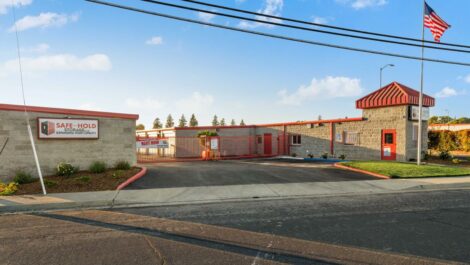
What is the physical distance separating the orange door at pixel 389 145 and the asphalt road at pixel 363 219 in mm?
11714

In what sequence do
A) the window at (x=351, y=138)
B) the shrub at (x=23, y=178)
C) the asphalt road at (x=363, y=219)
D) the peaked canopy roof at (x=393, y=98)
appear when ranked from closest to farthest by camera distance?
1. the asphalt road at (x=363, y=219)
2. the shrub at (x=23, y=178)
3. the peaked canopy roof at (x=393, y=98)
4. the window at (x=351, y=138)

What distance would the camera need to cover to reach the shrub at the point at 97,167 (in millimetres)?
13281

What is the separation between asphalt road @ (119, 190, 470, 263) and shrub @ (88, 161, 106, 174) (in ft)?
19.7

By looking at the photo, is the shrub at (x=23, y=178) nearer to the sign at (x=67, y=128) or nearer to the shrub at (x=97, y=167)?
the sign at (x=67, y=128)

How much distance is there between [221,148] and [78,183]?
17943mm

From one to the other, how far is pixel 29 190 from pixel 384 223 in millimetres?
11649

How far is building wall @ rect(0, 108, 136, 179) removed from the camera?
12.0 metres

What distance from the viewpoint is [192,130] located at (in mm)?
28344

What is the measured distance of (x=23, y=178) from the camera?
1155 centimetres

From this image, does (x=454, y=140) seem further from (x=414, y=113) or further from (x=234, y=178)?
(x=234, y=178)

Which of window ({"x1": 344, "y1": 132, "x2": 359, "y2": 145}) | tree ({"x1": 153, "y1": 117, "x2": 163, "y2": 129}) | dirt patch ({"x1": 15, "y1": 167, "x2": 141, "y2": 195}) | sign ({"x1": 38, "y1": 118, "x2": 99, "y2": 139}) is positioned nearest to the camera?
dirt patch ({"x1": 15, "y1": 167, "x2": 141, "y2": 195})

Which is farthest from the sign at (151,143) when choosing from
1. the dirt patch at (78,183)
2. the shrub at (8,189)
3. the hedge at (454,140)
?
the hedge at (454,140)

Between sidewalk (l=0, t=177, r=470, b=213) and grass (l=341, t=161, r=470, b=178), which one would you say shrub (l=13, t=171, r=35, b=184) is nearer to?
sidewalk (l=0, t=177, r=470, b=213)

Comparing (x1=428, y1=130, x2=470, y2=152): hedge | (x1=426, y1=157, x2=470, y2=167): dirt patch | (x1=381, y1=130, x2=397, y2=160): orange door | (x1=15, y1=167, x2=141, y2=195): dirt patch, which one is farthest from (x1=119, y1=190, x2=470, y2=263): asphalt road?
(x1=428, y1=130, x2=470, y2=152): hedge
